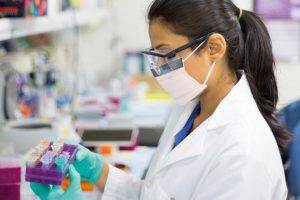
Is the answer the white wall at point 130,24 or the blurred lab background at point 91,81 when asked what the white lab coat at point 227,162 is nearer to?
the blurred lab background at point 91,81

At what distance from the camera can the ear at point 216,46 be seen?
139 centimetres

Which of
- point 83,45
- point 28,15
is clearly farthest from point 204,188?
point 83,45

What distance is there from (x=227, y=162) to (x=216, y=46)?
350 millimetres

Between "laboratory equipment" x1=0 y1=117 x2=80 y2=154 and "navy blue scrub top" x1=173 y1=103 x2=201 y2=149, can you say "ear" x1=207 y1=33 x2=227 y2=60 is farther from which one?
"laboratory equipment" x1=0 y1=117 x2=80 y2=154

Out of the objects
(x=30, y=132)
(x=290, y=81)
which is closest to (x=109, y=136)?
(x=30, y=132)

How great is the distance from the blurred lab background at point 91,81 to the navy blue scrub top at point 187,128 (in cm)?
33

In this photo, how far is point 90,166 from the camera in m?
1.56

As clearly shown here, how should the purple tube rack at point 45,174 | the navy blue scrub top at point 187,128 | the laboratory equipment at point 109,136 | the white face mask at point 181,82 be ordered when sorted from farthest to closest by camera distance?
the laboratory equipment at point 109,136, the navy blue scrub top at point 187,128, the white face mask at point 181,82, the purple tube rack at point 45,174

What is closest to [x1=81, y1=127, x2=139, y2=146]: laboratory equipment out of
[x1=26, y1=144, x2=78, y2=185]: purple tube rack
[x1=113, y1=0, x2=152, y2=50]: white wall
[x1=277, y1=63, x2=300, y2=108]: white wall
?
[x1=26, y1=144, x2=78, y2=185]: purple tube rack

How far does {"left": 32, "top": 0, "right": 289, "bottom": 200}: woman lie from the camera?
128cm

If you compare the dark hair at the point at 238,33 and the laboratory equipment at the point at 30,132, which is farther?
the laboratory equipment at the point at 30,132

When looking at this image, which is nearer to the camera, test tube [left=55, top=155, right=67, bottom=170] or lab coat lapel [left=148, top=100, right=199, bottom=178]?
test tube [left=55, top=155, right=67, bottom=170]

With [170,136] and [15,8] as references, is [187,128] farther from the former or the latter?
[15,8]

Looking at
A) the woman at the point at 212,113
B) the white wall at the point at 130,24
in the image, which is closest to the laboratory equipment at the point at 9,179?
the woman at the point at 212,113
